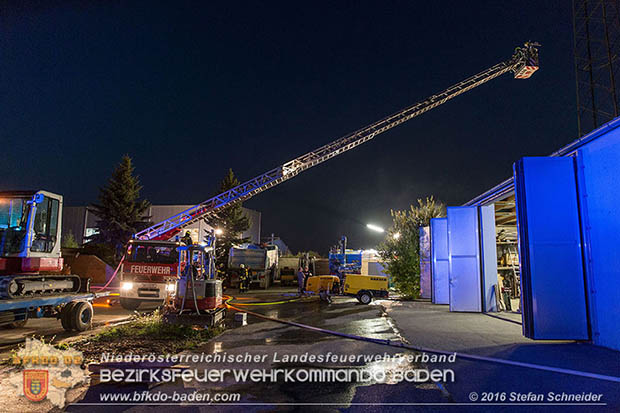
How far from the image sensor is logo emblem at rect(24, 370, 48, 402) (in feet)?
15.6

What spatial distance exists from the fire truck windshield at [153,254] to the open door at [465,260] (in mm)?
10454

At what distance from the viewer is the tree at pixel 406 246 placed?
17.9 meters

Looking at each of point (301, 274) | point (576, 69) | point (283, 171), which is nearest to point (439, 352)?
point (301, 274)

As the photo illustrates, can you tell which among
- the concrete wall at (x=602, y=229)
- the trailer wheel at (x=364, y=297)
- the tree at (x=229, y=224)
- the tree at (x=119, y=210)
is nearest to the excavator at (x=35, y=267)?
the trailer wheel at (x=364, y=297)

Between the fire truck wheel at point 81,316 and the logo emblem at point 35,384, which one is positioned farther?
the fire truck wheel at point 81,316

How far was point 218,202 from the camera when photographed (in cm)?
2402

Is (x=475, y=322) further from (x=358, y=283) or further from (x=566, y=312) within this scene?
(x=358, y=283)

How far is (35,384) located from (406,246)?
52.4 ft

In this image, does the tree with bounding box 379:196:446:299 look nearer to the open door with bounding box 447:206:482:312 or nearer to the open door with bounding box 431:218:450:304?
the open door with bounding box 431:218:450:304

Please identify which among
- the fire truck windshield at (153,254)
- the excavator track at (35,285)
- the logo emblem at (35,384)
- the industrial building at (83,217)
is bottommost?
the logo emblem at (35,384)

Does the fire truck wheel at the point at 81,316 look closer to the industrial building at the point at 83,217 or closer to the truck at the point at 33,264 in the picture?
the truck at the point at 33,264

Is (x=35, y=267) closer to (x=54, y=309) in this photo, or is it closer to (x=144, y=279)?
(x=54, y=309)

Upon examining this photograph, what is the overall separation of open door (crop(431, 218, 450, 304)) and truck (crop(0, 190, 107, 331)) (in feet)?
44.1

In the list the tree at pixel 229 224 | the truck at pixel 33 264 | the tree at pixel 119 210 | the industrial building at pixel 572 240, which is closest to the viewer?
the industrial building at pixel 572 240
